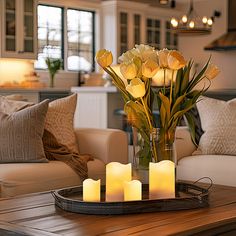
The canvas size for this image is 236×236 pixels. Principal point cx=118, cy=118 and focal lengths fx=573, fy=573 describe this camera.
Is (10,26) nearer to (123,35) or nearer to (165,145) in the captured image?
(123,35)

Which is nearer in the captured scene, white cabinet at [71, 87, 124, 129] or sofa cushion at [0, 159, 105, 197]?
sofa cushion at [0, 159, 105, 197]

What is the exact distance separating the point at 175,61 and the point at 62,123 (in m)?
1.64

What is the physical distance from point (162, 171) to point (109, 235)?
22.1 inches

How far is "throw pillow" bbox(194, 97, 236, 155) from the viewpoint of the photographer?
13.5ft

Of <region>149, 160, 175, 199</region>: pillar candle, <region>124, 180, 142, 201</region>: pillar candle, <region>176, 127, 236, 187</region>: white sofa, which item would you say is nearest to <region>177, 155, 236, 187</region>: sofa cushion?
<region>176, 127, 236, 187</region>: white sofa

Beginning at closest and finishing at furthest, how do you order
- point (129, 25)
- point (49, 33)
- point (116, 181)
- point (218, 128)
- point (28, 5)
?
point (116, 181), point (218, 128), point (28, 5), point (49, 33), point (129, 25)

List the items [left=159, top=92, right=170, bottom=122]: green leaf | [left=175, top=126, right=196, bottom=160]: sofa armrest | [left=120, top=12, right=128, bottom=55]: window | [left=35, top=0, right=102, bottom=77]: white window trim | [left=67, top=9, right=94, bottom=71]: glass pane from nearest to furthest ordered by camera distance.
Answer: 1. [left=159, top=92, right=170, bottom=122]: green leaf
2. [left=175, top=126, right=196, bottom=160]: sofa armrest
3. [left=35, top=0, right=102, bottom=77]: white window trim
4. [left=67, top=9, right=94, bottom=71]: glass pane
5. [left=120, top=12, right=128, bottom=55]: window

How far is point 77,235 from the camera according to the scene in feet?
6.25

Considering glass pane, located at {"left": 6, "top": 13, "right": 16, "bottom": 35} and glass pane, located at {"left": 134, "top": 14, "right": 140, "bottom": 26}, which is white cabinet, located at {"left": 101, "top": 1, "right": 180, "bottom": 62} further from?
glass pane, located at {"left": 6, "top": 13, "right": 16, "bottom": 35}

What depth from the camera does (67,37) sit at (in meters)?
9.34

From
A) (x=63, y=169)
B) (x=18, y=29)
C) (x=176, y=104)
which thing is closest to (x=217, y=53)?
(x=18, y=29)

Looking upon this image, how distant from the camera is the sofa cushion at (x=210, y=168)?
12.3ft

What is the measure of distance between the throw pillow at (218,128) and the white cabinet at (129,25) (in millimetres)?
5432

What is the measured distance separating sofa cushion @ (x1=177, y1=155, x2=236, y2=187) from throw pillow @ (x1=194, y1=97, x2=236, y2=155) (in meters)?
0.13
